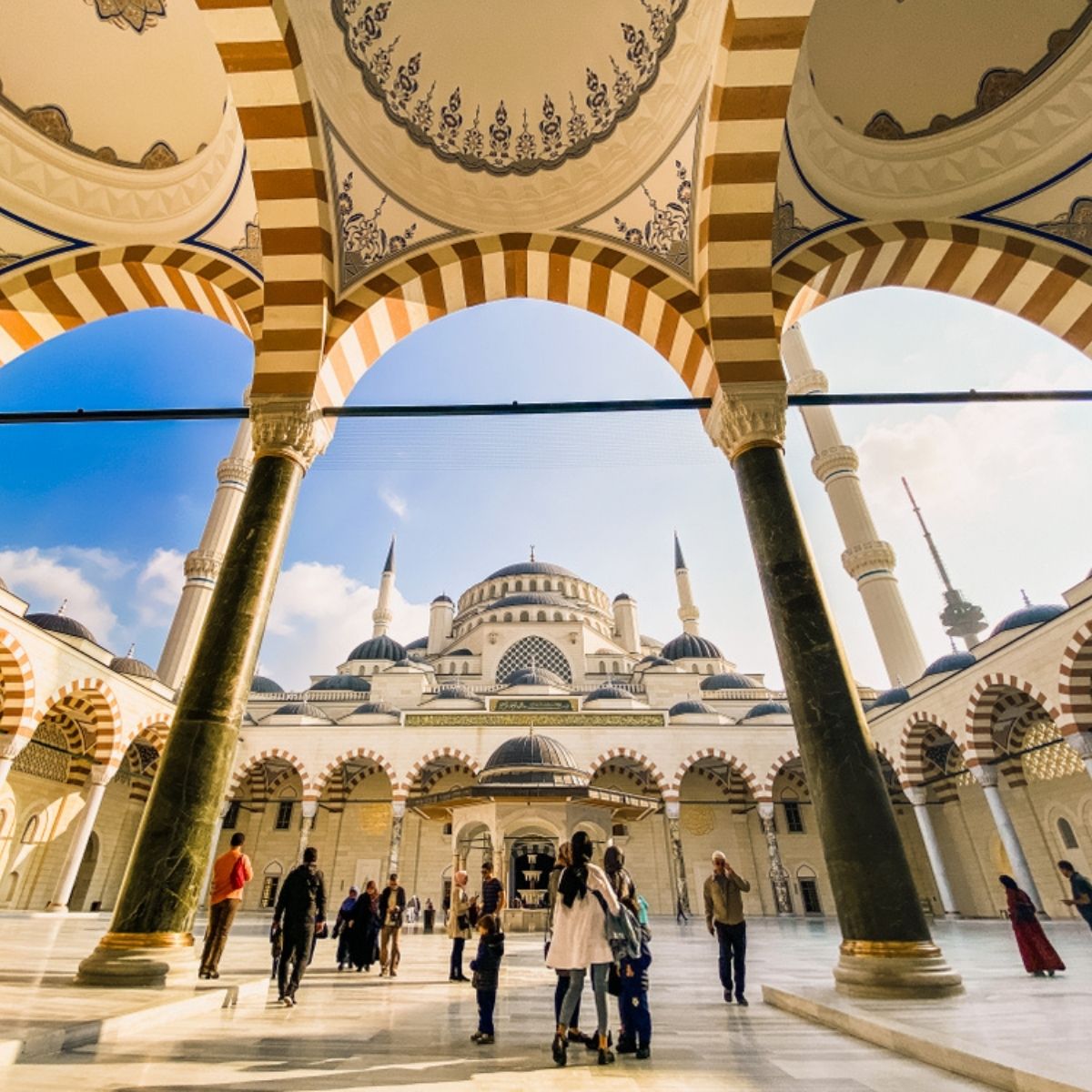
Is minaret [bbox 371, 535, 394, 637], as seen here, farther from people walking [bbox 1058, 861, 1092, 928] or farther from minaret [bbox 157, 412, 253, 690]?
people walking [bbox 1058, 861, 1092, 928]

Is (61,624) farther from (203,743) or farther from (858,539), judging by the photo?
(858,539)

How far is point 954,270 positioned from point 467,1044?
6645mm

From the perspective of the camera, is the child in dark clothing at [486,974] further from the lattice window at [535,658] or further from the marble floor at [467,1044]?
the lattice window at [535,658]

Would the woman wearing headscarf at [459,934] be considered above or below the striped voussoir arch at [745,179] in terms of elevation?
below

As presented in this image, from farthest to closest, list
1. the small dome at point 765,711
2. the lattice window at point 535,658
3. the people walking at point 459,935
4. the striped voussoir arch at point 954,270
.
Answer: the lattice window at point 535,658 < the small dome at point 765,711 < the striped voussoir arch at point 954,270 < the people walking at point 459,935

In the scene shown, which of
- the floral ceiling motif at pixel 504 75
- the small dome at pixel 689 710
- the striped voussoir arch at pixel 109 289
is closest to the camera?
the floral ceiling motif at pixel 504 75

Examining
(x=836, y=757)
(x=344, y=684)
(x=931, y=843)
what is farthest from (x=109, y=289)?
(x=344, y=684)

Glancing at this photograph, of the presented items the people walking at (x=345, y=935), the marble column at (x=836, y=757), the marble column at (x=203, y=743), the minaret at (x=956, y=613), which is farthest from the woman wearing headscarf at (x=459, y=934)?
the minaret at (x=956, y=613)

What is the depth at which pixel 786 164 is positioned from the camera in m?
5.40

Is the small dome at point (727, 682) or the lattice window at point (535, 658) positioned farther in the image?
the lattice window at point (535, 658)

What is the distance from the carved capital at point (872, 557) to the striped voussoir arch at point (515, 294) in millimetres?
14873

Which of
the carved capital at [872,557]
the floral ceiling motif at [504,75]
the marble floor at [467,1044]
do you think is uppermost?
the carved capital at [872,557]

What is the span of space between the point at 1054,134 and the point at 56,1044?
8.24 meters

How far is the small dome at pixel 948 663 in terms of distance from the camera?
1495 centimetres
